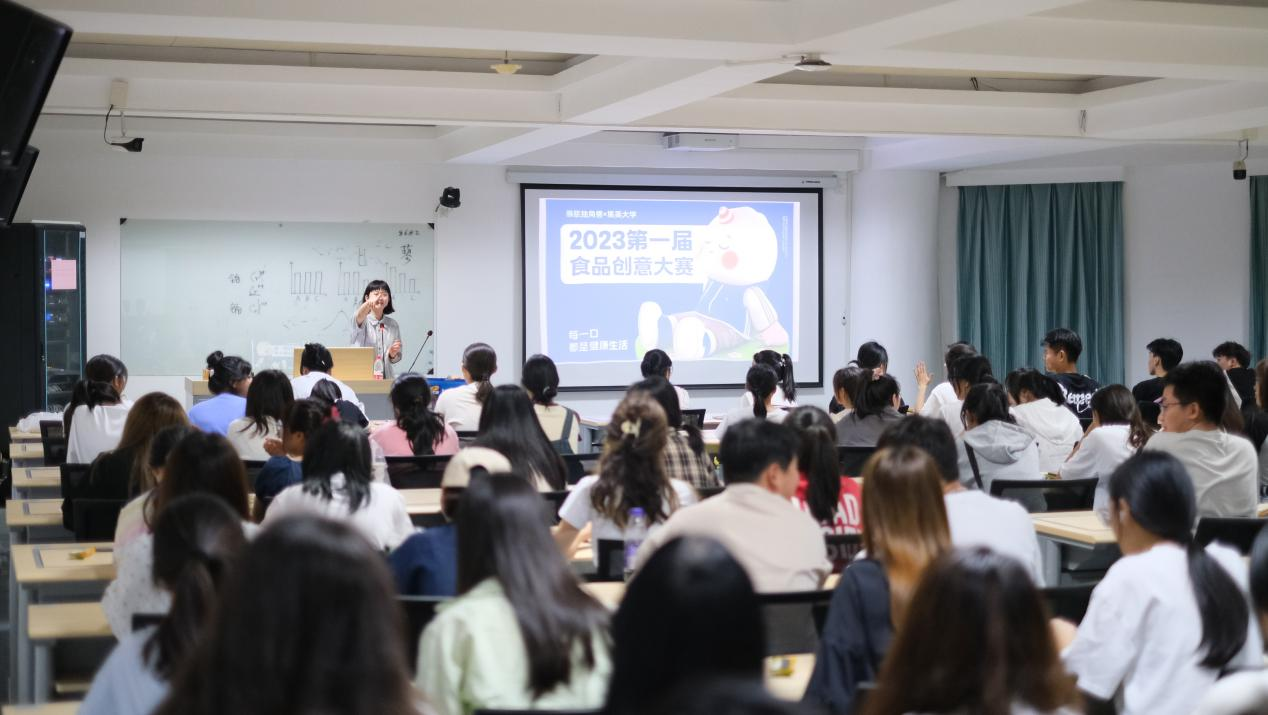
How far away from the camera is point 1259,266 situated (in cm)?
1130

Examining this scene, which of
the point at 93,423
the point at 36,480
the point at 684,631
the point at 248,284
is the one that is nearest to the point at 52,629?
the point at 684,631

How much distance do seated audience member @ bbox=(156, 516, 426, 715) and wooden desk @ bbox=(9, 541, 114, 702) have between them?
269 centimetres

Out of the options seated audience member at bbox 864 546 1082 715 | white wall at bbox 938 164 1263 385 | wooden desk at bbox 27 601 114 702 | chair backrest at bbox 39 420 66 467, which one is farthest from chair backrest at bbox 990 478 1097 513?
white wall at bbox 938 164 1263 385

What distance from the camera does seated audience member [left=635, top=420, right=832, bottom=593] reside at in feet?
10.4

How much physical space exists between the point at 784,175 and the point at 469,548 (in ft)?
31.3

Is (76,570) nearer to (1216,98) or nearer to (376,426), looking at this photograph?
(376,426)

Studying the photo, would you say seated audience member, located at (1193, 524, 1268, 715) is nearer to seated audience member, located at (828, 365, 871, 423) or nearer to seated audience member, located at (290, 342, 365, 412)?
seated audience member, located at (828, 365, 871, 423)

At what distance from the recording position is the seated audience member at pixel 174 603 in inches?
79.4

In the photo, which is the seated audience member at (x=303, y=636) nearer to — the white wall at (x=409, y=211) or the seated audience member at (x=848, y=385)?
the seated audience member at (x=848, y=385)

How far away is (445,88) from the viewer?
8062 millimetres

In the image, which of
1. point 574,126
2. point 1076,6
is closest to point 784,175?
point 574,126

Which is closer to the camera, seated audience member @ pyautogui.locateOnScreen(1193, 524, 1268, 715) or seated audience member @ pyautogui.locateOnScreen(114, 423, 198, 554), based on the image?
seated audience member @ pyautogui.locateOnScreen(1193, 524, 1268, 715)

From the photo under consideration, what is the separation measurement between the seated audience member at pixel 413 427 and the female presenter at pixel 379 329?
11.2 ft

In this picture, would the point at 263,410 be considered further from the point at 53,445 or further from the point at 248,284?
the point at 248,284
